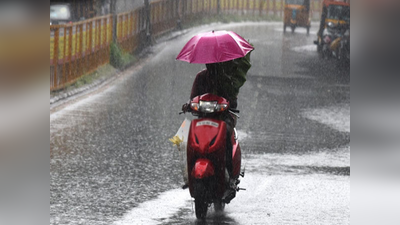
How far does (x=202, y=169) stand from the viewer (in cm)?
689

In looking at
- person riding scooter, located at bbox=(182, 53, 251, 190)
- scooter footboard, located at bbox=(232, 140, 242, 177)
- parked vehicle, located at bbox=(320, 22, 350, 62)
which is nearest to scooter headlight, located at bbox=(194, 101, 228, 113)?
person riding scooter, located at bbox=(182, 53, 251, 190)

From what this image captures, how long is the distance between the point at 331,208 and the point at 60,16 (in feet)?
68.1

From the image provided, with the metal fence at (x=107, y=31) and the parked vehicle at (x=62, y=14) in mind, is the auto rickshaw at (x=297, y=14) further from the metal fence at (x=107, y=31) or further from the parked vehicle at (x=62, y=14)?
the parked vehicle at (x=62, y=14)

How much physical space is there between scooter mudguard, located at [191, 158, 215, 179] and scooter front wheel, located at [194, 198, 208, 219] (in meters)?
0.32

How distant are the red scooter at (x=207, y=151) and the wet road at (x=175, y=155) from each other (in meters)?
0.35

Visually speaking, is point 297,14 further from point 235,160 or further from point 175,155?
point 235,160

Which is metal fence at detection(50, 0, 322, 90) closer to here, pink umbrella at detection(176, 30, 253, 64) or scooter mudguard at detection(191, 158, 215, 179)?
pink umbrella at detection(176, 30, 253, 64)

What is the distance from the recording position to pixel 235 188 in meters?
7.46

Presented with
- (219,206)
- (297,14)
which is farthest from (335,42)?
(219,206)

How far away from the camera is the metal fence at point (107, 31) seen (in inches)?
664

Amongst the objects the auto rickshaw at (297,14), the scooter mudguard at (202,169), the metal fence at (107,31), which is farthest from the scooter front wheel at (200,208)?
the auto rickshaw at (297,14)

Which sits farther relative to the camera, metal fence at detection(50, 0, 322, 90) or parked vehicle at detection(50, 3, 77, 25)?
parked vehicle at detection(50, 3, 77, 25)

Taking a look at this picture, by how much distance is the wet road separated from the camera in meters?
7.67

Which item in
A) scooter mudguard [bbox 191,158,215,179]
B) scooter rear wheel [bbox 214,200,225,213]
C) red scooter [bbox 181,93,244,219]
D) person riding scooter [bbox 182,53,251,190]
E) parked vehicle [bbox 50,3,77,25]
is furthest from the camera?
parked vehicle [bbox 50,3,77,25]
